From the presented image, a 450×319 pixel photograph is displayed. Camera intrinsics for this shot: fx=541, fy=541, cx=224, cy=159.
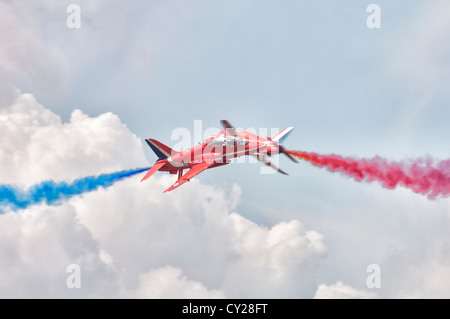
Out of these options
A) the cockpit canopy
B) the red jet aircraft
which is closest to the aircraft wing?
the red jet aircraft

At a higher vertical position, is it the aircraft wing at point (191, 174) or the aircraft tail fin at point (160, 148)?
the aircraft tail fin at point (160, 148)

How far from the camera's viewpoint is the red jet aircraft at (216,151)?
6775cm

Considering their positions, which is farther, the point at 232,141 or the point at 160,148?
the point at 160,148

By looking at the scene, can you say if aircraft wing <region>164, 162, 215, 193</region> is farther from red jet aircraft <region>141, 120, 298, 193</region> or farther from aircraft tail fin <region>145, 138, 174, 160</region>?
aircraft tail fin <region>145, 138, 174, 160</region>

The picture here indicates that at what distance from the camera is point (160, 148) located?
243ft

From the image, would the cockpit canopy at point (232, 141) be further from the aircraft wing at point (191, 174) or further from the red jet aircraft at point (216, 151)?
the aircraft wing at point (191, 174)

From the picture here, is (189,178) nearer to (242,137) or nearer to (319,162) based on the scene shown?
(242,137)

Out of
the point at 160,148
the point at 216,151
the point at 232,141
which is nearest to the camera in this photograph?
the point at 232,141

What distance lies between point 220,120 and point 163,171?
475 inches

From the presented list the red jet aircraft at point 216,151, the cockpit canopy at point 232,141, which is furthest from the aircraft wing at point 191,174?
the cockpit canopy at point 232,141

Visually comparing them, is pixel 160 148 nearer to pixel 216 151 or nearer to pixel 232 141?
pixel 216 151

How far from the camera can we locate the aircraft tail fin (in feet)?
242

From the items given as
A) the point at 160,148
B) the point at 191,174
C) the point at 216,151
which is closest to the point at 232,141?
the point at 216,151

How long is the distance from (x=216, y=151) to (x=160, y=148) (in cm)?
867
